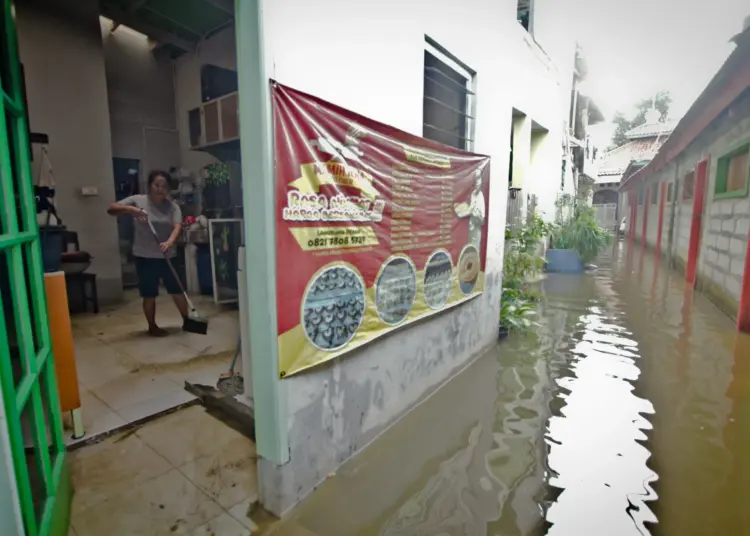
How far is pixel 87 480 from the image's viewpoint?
2035mm

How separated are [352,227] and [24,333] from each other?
1434 mm

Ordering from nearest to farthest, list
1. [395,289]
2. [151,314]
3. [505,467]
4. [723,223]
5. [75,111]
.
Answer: [505,467], [395,289], [151,314], [75,111], [723,223]

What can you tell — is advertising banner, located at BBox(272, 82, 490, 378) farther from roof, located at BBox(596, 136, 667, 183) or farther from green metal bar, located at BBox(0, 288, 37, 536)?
roof, located at BBox(596, 136, 667, 183)

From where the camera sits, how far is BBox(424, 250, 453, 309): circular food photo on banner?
9.80 feet

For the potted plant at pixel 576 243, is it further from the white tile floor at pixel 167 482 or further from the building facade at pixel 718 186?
the white tile floor at pixel 167 482

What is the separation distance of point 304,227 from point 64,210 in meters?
5.05

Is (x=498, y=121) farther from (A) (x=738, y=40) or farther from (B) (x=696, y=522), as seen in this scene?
(B) (x=696, y=522)

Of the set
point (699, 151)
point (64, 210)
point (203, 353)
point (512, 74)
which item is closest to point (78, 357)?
point (203, 353)

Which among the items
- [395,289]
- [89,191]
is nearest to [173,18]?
[89,191]

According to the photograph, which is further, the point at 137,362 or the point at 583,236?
the point at 583,236

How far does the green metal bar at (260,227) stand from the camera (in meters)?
1.63

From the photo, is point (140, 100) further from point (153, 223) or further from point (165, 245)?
point (165, 245)

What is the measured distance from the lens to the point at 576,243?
345 inches

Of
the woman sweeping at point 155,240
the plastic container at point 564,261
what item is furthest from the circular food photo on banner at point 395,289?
the plastic container at point 564,261
